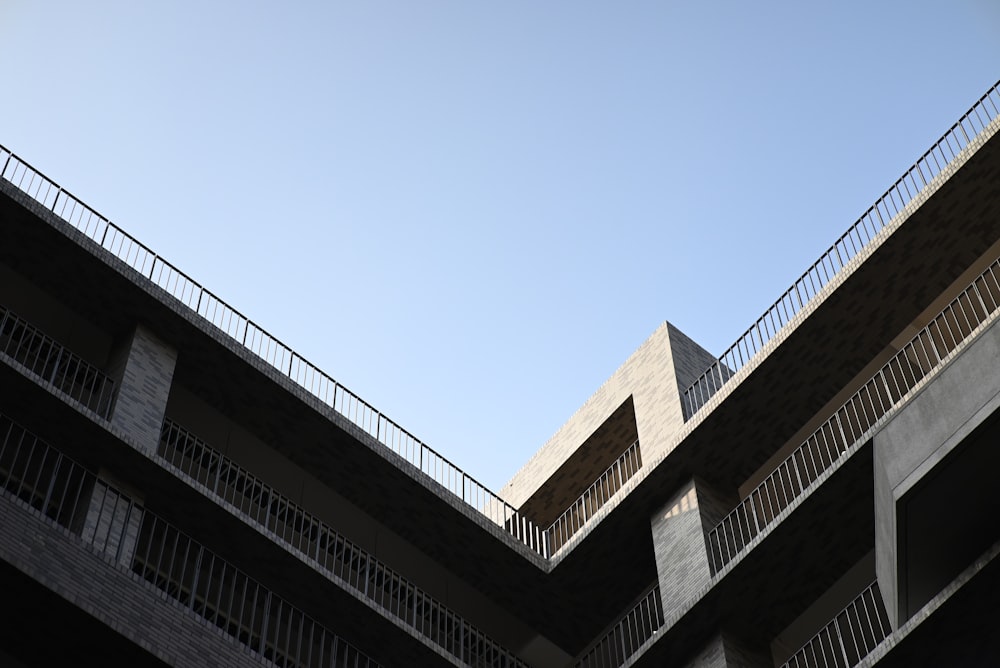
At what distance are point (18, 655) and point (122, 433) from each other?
4.30 m

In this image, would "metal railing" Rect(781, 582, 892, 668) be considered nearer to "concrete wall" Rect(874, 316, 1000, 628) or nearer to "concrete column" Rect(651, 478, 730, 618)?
"concrete column" Rect(651, 478, 730, 618)

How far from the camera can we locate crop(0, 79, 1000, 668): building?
16.4m

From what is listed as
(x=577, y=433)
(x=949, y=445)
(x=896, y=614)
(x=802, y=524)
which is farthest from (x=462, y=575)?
(x=949, y=445)

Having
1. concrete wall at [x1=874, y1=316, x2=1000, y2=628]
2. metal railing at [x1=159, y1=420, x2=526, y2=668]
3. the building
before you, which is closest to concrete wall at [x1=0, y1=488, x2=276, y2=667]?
the building

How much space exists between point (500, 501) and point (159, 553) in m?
8.83

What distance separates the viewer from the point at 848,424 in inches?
894

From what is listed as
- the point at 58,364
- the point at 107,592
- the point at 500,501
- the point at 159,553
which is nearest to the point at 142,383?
the point at 58,364

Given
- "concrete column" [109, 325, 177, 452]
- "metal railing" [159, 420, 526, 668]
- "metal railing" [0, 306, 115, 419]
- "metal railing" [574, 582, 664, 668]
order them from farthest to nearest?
"metal railing" [574, 582, 664, 668] → "metal railing" [159, 420, 526, 668] → "metal railing" [0, 306, 115, 419] → "concrete column" [109, 325, 177, 452]

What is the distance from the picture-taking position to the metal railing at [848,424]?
71.3 ft

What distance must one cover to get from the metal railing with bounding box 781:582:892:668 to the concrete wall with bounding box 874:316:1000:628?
107 inches

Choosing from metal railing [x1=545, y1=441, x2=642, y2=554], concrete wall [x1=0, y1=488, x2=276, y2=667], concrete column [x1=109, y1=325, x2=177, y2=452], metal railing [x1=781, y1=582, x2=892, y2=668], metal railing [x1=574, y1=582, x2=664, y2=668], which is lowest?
concrete wall [x1=0, y1=488, x2=276, y2=667]

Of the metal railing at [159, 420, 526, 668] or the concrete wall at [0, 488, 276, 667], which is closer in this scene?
the concrete wall at [0, 488, 276, 667]

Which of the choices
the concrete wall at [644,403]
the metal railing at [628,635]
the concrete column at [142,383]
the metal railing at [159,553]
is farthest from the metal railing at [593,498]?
the concrete column at [142,383]

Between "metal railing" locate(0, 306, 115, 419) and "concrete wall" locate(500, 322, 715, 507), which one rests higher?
"concrete wall" locate(500, 322, 715, 507)
